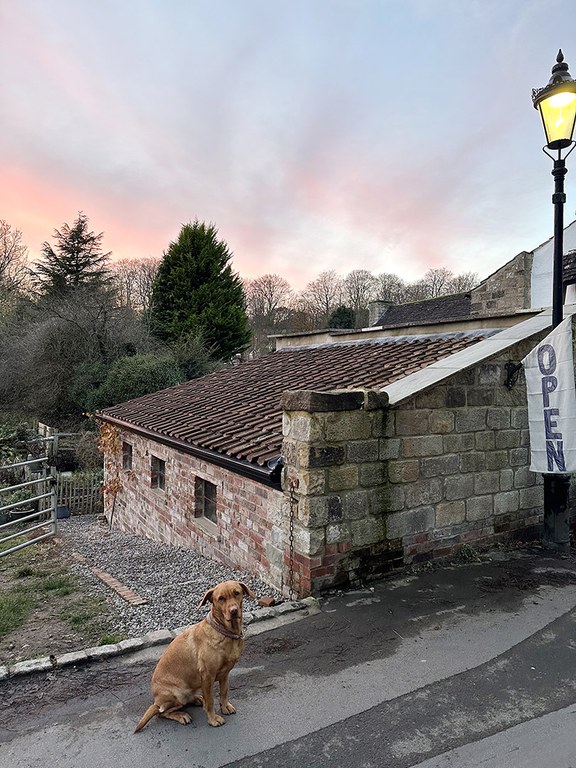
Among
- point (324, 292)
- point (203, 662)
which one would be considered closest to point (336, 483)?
point (203, 662)

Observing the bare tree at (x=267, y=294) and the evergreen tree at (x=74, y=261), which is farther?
the bare tree at (x=267, y=294)

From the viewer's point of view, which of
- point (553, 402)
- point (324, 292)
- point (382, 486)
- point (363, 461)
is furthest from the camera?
point (324, 292)

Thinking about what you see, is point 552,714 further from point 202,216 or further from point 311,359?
point 202,216

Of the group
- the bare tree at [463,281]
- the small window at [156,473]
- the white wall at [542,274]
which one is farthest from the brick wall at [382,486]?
the bare tree at [463,281]

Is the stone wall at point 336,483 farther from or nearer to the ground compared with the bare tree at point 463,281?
nearer to the ground

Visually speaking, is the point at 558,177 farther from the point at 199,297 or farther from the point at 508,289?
the point at 199,297

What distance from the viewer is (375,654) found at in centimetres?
365

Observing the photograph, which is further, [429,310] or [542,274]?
[429,310]

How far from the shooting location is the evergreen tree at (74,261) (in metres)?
27.7

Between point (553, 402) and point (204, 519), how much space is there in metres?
5.13

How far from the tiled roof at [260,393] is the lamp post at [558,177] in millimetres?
2030

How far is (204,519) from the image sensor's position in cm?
755

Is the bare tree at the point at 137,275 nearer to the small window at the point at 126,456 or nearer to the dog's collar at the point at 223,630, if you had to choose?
the small window at the point at 126,456

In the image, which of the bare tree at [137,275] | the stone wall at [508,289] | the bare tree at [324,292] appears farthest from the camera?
the bare tree at [324,292]
